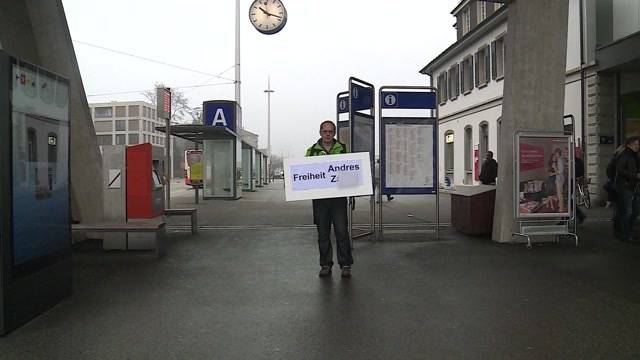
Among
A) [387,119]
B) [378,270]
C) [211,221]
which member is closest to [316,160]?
[378,270]

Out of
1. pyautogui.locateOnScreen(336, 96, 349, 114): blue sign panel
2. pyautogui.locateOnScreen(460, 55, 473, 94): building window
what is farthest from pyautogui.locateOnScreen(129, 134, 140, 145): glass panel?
pyautogui.locateOnScreen(336, 96, 349, 114): blue sign panel

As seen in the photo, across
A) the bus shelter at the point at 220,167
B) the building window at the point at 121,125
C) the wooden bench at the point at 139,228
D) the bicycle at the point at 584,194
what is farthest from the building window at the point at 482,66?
the building window at the point at 121,125

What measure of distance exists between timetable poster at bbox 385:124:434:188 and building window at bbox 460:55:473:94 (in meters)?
20.2

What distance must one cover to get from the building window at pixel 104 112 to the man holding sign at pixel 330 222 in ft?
149

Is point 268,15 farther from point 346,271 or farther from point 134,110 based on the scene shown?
point 134,110

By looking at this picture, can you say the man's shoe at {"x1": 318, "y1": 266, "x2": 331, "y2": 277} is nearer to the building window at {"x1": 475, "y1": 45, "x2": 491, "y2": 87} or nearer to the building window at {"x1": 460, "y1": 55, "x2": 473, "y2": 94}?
the building window at {"x1": 475, "y1": 45, "x2": 491, "y2": 87}

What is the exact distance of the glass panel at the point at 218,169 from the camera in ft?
75.3

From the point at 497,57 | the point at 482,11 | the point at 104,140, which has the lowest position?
the point at 104,140

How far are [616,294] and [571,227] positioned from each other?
14.7 ft

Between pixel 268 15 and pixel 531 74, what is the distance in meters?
11.1

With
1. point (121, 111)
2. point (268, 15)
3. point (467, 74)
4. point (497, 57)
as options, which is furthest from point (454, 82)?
point (121, 111)

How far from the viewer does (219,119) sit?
910 inches

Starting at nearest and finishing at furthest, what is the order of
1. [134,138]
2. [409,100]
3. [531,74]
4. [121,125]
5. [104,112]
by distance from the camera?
[531,74], [409,100], [121,125], [134,138], [104,112]

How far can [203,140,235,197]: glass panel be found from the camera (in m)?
22.9
